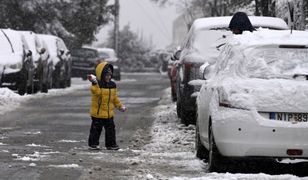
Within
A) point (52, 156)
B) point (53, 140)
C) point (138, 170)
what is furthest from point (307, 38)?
point (53, 140)

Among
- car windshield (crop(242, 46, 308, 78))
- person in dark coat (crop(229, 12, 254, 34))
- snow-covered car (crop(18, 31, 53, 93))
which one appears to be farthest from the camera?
snow-covered car (crop(18, 31, 53, 93))

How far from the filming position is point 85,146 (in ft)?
40.3

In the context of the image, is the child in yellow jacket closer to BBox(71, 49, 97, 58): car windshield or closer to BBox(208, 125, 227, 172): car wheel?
BBox(208, 125, 227, 172): car wheel

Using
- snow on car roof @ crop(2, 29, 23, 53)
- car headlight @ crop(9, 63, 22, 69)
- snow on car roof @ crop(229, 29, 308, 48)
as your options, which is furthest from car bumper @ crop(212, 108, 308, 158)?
snow on car roof @ crop(2, 29, 23, 53)

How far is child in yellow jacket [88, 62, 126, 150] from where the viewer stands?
39.5 ft

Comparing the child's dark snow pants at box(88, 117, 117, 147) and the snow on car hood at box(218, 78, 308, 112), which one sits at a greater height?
the snow on car hood at box(218, 78, 308, 112)

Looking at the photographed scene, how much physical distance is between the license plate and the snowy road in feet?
1.90

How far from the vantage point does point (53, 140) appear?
12.9 m

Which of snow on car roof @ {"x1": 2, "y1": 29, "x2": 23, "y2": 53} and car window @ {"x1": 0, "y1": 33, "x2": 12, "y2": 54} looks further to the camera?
snow on car roof @ {"x1": 2, "y1": 29, "x2": 23, "y2": 53}

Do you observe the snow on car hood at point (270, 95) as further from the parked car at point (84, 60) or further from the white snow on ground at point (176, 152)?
the parked car at point (84, 60)

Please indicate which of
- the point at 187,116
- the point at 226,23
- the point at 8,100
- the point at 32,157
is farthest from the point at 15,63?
the point at 32,157

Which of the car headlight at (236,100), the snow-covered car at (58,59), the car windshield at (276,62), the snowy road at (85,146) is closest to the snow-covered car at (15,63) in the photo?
the snowy road at (85,146)

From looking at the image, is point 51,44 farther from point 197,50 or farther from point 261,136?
point 261,136

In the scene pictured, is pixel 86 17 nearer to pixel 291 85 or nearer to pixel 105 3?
pixel 105 3
